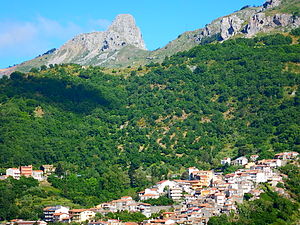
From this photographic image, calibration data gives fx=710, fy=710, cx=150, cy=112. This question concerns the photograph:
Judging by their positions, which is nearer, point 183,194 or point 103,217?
point 103,217

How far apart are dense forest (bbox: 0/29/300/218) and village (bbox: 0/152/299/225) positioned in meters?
6.40

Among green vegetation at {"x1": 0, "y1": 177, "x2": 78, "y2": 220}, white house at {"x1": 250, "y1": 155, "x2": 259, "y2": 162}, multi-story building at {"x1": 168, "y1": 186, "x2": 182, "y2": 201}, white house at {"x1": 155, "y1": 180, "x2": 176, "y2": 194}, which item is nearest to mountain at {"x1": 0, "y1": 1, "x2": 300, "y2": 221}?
green vegetation at {"x1": 0, "y1": 177, "x2": 78, "y2": 220}

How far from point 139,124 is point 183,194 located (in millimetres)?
53399

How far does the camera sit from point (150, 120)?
170 metres

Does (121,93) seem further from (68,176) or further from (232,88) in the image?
(68,176)

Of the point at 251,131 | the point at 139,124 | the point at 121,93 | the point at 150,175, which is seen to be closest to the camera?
the point at 150,175

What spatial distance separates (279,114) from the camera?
153 meters

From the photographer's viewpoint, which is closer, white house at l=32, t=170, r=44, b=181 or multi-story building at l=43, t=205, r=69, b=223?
multi-story building at l=43, t=205, r=69, b=223

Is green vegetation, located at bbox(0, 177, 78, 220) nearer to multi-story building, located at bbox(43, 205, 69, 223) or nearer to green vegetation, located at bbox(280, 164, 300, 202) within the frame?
multi-story building, located at bbox(43, 205, 69, 223)

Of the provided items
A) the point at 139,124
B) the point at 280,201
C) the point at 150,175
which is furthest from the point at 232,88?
the point at 280,201

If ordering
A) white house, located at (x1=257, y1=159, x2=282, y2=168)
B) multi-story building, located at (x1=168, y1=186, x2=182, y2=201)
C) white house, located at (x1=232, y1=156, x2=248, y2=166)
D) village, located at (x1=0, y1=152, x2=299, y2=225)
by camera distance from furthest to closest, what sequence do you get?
white house, located at (x1=232, y1=156, x2=248, y2=166), white house, located at (x1=257, y1=159, x2=282, y2=168), multi-story building, located at (x1=168, y1=186, x2=182, y2=201), village, located at (x1=0, y1=152, x2=299, y2=225)

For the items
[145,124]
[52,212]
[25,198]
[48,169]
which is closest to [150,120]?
[145,124]

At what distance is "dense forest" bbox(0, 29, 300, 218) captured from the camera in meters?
138

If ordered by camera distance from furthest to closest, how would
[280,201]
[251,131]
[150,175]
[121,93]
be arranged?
[121,93] → [251,131] → [150,175] → [280,201]
